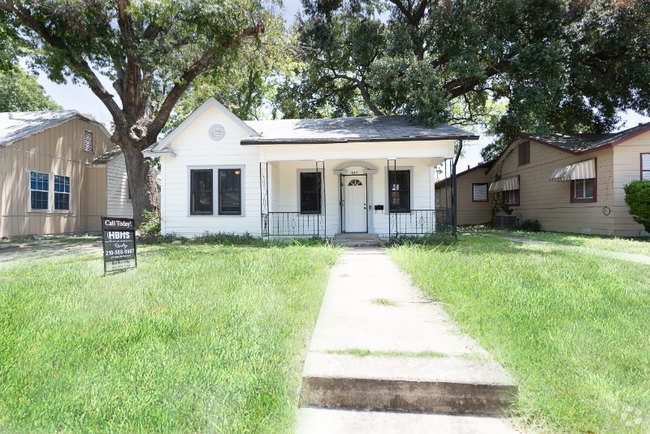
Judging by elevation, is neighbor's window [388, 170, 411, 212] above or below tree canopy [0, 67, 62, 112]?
below

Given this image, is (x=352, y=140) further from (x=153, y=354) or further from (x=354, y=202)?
(x=153, y=354)

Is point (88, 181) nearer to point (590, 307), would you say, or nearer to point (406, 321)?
point (406, 321)

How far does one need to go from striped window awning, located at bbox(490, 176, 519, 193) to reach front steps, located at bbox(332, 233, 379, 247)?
36.7 feet

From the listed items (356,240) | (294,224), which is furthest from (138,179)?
(356,240)

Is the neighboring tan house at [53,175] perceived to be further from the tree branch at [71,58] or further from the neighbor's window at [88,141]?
the tree branch at [71,58]

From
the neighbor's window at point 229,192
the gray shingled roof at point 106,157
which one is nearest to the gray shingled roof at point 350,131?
the neighbor's window at point 229,192

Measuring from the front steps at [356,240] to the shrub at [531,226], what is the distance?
9.90 metres

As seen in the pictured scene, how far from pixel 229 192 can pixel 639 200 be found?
13451mm

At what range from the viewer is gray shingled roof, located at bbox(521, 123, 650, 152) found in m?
12.2

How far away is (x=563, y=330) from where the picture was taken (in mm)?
2980

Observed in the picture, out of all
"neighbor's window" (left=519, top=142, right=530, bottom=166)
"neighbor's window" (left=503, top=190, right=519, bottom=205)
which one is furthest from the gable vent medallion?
"neighbor's window" (left=503, top=190, right=519, bottom=205)

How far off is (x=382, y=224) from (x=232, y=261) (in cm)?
663

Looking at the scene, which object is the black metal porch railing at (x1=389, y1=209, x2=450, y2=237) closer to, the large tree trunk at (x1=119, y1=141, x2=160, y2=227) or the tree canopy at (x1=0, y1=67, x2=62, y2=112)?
the large tree trunk at (x1=119, y1=141, x2=160, y2=227)

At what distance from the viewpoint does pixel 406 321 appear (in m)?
3.36
